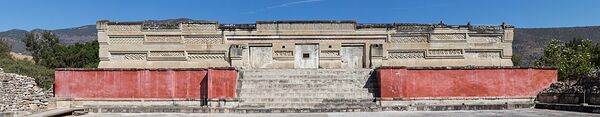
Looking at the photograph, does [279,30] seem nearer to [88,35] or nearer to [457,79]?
[457,79]

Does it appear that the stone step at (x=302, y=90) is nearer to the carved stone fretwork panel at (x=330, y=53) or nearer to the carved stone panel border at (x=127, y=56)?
the carved stone fretwork panel at (x=330, y=53)

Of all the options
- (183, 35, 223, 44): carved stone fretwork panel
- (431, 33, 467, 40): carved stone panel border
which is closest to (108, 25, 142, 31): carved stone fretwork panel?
(183, 35, 223, 44): carved stone fretwork panel

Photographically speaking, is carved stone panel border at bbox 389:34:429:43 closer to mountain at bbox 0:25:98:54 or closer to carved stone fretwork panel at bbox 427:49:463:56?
carved stone fretwork panel at bbox 427:49:463:56

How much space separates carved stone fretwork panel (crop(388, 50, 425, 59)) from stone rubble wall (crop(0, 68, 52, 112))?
42.2ft

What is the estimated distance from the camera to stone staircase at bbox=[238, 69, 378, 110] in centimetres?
1617

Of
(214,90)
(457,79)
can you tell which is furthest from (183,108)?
(457,79)

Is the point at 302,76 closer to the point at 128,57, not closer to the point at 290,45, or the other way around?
the point at 290,45

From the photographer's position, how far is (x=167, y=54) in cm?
2148

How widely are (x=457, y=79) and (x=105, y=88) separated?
11562 millimetres

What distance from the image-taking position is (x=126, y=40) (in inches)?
848

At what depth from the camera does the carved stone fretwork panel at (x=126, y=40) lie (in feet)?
70.6

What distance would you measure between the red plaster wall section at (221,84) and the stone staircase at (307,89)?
1.64 ft

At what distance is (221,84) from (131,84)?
3173 millimetres

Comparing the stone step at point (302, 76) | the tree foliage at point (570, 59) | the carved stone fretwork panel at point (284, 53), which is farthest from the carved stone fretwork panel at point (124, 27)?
the tree foliage at point (570, 59)
